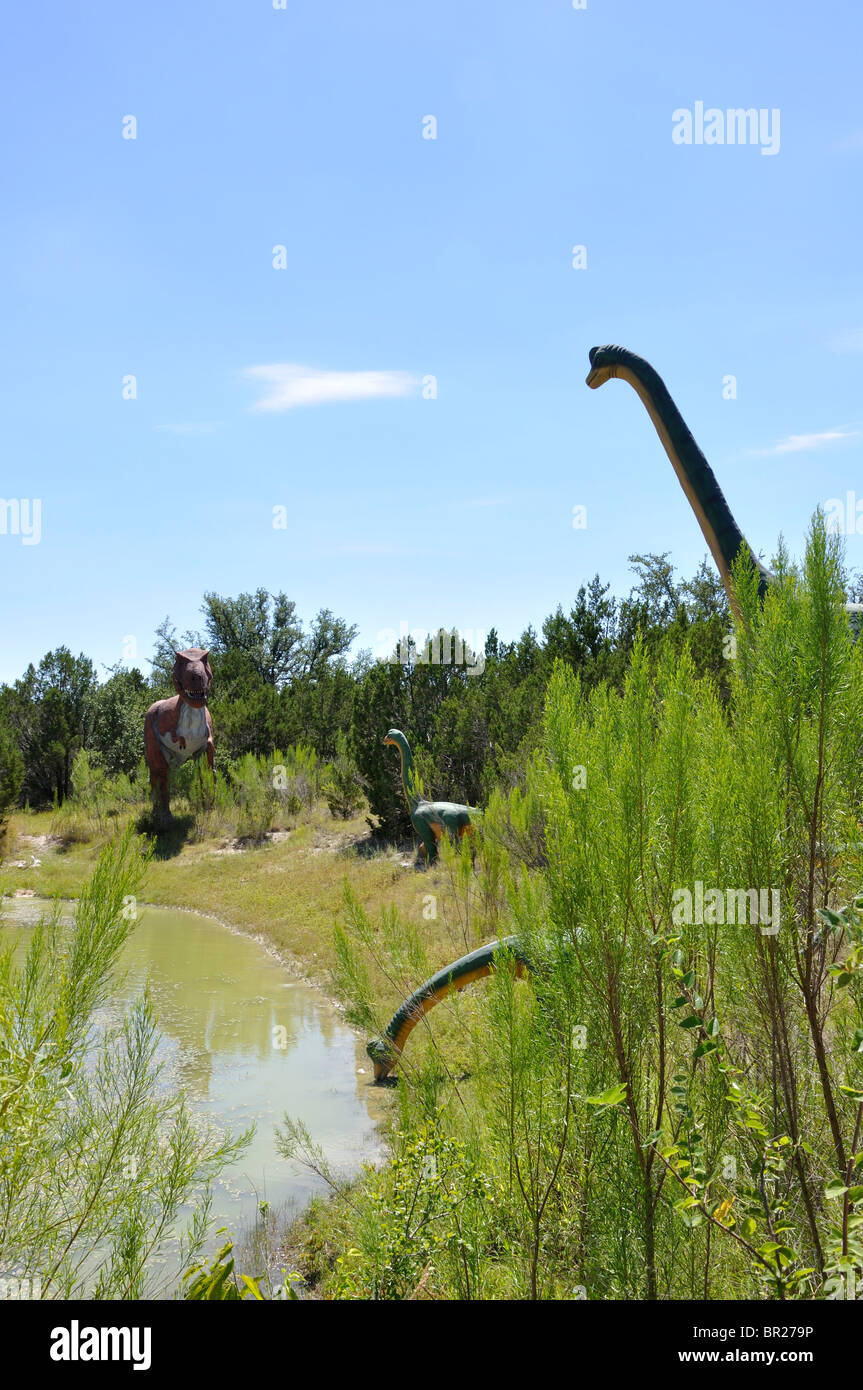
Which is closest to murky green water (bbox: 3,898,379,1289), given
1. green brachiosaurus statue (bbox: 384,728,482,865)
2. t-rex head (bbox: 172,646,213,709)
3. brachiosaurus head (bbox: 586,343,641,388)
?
green brachiosaurus statue (bbox: 384,728,482,865)

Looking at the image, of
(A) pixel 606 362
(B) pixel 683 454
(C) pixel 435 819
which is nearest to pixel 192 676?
(C) pixel 435 819

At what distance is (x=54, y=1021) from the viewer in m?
2.10

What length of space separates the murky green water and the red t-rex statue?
511 cm

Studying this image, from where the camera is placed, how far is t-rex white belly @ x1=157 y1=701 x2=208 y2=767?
1580cm

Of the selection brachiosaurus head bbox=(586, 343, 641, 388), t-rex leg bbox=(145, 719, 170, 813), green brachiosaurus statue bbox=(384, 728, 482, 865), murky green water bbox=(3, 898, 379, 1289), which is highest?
brachiosaurus head bbox=(586, 343, 641, 388)

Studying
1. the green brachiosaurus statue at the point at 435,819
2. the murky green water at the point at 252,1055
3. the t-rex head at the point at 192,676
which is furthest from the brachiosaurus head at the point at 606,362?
the t-rex head at the point at 192,676

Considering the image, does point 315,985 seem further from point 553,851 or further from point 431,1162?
point 553,851

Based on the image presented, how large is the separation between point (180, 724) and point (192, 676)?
0.90 m

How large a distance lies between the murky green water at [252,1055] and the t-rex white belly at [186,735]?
5.12m

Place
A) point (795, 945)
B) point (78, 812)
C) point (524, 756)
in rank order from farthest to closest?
point (78, 812), point (524, 756), point (795, 945)

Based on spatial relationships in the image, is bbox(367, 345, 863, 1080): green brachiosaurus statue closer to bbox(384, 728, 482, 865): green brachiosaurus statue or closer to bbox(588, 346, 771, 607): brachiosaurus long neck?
bbox(588, 346, 771, 607): brachiosaurus long neck

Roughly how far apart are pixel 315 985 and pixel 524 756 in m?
3.57
